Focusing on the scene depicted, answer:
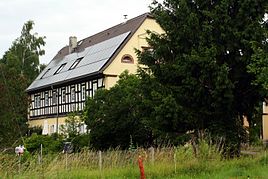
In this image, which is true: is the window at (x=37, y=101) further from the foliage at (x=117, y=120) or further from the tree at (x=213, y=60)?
the tree at (x=213, y=60)

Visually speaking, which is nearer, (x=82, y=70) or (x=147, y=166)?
(x=147, y=166)

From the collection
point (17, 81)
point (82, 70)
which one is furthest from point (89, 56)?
point (17, 81)

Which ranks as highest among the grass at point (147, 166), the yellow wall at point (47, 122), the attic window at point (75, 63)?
the attic window at point (75, 63)

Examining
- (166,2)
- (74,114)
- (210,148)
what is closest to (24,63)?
(74,114)

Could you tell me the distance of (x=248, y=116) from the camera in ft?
67.3

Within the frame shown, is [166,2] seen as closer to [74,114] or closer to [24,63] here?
[74,114]

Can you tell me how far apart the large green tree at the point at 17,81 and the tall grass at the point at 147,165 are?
2185 centimetres

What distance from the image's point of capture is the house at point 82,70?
1592 inches

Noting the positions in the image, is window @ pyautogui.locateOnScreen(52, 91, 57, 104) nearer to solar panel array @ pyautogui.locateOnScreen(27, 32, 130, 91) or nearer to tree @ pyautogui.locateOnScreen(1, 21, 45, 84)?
solar panel array @ pyautogui.locateOnScreen(27, 32, 130, 91)

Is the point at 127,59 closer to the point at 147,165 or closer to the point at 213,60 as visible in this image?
the point at 213,60

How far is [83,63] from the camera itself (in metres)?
45.7

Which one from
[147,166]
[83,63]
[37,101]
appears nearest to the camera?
[147,166]

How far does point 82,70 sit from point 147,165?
2959cm

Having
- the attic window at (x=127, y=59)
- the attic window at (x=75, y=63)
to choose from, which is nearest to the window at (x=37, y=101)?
the attic window at (x=75, y=63)
